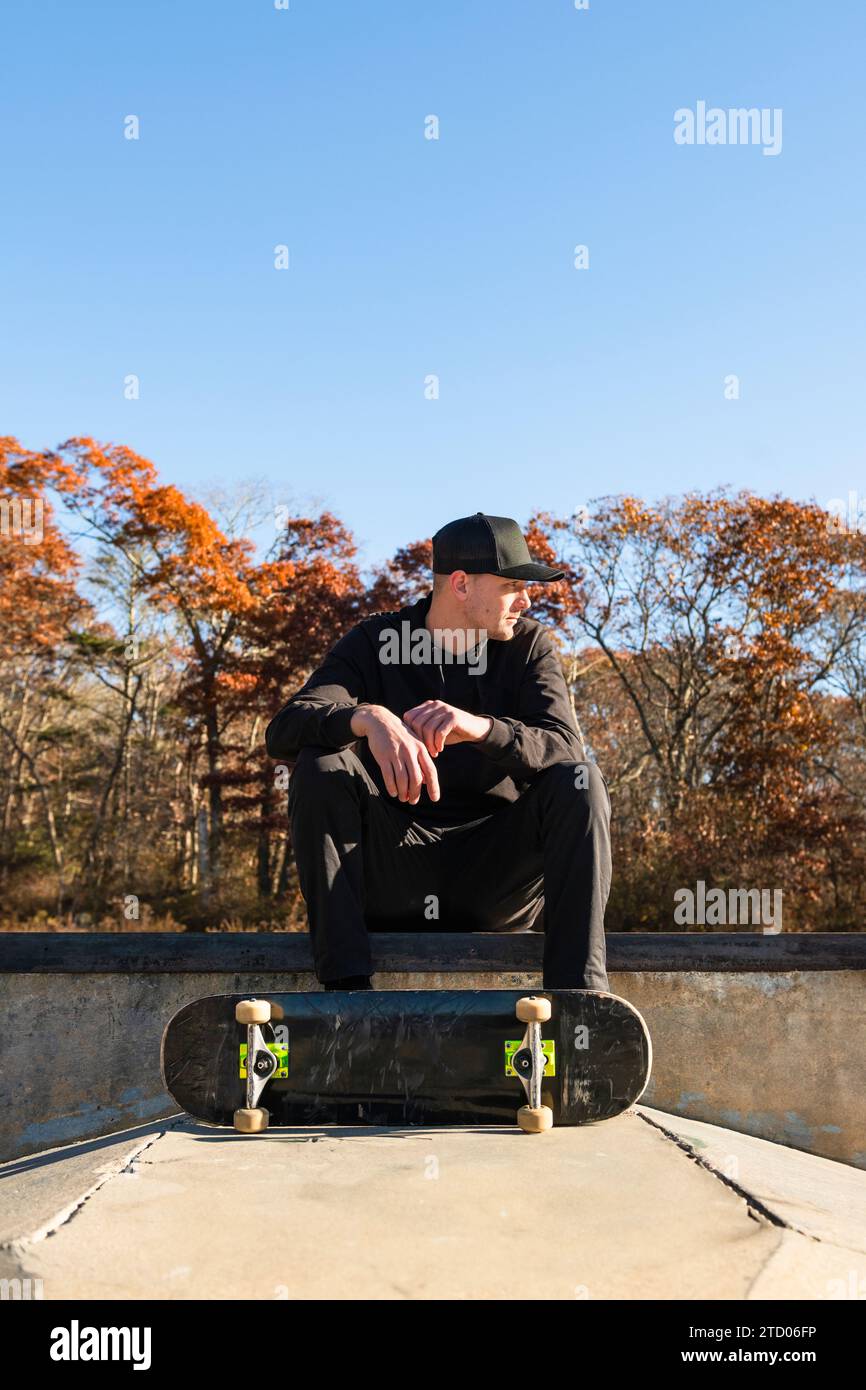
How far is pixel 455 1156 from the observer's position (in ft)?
6.35

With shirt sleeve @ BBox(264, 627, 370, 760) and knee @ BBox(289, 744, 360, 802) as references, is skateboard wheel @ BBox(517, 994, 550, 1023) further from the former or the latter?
shirt sleeve @ BBox(264, 627, 370, 760)

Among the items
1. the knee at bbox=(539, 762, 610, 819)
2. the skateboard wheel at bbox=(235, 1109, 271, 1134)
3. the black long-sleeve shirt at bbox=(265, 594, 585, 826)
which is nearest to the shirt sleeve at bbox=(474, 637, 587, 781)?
the black long-sleeve shirt at bbox=(265, 594, 585, 826)

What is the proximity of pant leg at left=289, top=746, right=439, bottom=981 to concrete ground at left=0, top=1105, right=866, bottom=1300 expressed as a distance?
0.44 m

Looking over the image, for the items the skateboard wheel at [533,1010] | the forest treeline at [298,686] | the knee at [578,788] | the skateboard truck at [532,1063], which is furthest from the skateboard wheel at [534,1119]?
the forest treeline at [298,686]

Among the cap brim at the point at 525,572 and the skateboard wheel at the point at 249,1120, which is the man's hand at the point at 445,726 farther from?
the skateboard wheel at the point at 249,1120

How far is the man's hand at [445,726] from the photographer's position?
2584mm

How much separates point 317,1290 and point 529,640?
2006 mm

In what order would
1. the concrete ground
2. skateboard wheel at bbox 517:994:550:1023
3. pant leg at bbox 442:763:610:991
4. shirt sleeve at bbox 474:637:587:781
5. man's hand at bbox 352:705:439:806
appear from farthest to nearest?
shirt sleeve at bbox 474:637:587:781
man's hand at bbox 352:705:439:806
pant leg at bbox 442:763:610:991
skateboard wheel at bbox 517:994:550:1023
the concrete ground

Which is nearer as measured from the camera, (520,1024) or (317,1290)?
(317,1290)

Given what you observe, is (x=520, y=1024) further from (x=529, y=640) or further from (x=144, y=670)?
(x=144, y=670)

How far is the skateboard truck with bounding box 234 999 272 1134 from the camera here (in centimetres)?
213

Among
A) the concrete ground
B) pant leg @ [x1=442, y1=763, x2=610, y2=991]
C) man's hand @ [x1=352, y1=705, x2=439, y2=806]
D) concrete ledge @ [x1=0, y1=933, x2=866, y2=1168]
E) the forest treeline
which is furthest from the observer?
the forest treeline

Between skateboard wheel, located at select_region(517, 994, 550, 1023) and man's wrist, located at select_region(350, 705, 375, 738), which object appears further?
man's wrist, located at select_region(350, 705, 375, 738)

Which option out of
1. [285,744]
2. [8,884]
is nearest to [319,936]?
[285,744]
